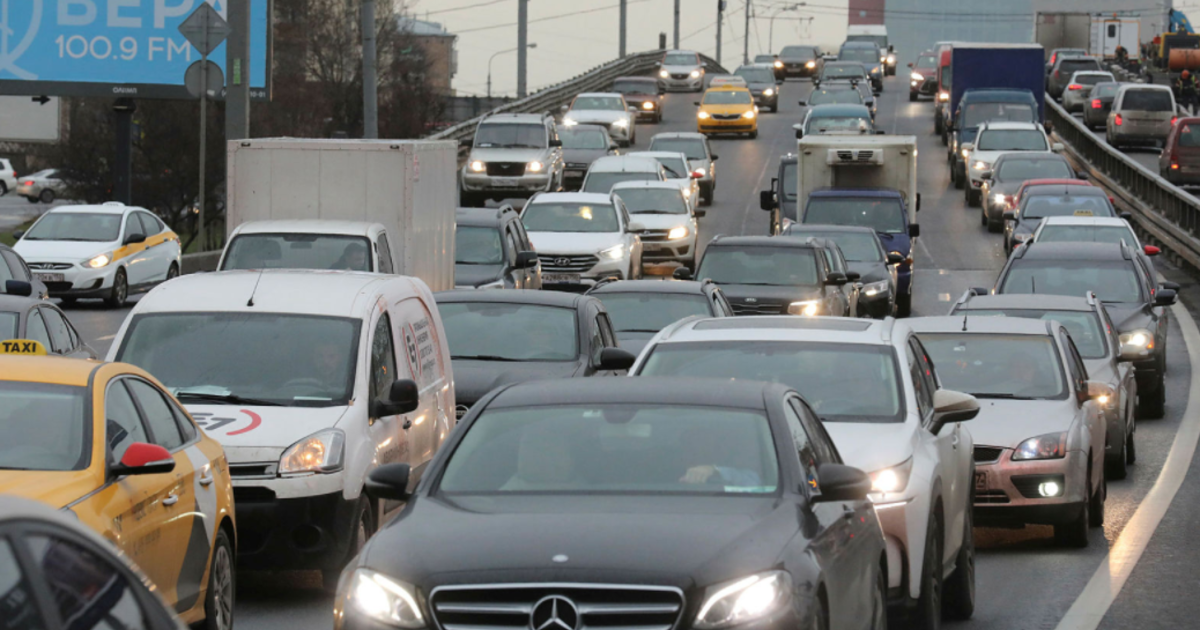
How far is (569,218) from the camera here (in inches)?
1166

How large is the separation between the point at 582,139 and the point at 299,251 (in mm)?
29961

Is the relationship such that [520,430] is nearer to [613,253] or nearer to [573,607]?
[573,607]

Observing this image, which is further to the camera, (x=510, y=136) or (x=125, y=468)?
(x=510, y=136)

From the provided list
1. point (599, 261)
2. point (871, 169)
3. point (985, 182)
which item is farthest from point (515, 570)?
point (985, 182)

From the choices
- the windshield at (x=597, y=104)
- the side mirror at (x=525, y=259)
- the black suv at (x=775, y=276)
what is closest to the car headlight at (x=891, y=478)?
the black suv at (x=775, y=276)

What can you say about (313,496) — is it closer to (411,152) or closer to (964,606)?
(964,606)

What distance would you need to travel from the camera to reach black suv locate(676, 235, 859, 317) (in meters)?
21.7

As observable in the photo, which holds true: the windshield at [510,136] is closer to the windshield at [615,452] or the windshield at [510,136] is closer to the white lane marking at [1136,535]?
the white lane marking at [1136,535]

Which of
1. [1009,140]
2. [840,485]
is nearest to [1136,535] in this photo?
[840,485]

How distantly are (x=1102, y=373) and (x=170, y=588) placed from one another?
1044 cm

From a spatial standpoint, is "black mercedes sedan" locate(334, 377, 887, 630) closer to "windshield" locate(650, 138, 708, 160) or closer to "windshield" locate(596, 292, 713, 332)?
"windshield" locate(596, 292, 713, 332)

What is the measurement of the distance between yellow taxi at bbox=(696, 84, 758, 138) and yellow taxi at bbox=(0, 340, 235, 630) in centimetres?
5410

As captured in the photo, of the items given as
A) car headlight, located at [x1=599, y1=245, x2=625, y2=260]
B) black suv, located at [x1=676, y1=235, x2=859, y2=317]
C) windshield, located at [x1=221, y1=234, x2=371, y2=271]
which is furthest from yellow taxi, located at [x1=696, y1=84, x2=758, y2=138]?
windshield, located at [x1=221, y1=234, x2=371, y2=271]

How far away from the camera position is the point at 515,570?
5785 millimetres
